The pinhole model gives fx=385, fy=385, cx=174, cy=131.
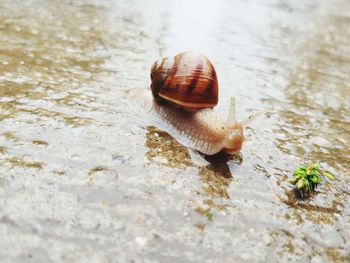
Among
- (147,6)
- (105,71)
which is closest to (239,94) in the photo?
(105,71)

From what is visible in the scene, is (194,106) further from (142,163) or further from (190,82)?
(142,163)

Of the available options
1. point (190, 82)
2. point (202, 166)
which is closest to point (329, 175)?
point (202, 166)

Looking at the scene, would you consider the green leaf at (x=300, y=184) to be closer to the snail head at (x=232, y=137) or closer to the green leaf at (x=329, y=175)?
the green leaf at (x=329, y=175)

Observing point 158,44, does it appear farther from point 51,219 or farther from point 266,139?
point 51,219

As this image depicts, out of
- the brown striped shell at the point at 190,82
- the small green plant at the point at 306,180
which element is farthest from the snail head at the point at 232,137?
the small green plant at the point at 306,180

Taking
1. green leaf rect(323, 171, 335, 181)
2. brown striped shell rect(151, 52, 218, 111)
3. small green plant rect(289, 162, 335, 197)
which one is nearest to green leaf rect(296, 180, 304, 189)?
small green plant rect(289, 162, 335, 197)

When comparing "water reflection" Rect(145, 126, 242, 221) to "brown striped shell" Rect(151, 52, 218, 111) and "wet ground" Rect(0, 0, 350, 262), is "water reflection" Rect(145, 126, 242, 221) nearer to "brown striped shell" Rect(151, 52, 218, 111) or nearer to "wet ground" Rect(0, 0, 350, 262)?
"wet ground" Rect(0, 0, 350, 262)
